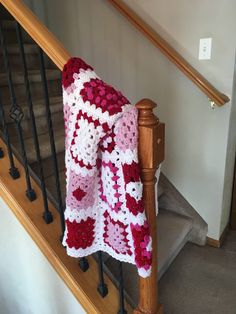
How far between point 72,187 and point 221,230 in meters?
1.40

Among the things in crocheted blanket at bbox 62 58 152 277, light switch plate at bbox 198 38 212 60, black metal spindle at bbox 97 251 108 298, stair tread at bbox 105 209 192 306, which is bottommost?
stair tread at bbox 105 209 192 306

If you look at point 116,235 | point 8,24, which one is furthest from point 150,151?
point 8,24

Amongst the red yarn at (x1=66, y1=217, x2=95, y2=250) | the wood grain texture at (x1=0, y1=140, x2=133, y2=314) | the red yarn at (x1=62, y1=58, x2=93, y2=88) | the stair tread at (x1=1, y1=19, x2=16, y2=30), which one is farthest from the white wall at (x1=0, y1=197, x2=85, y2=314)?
the stair tread at (x1=1, y1=19, x2=16, y2=30)

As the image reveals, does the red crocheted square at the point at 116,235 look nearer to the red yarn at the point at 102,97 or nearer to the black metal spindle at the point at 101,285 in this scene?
the black metal spindle at the point at 101,285

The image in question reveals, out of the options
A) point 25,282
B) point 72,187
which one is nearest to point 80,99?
point 72,187

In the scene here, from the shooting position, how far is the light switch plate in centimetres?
153

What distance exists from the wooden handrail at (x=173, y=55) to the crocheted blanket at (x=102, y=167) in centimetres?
89

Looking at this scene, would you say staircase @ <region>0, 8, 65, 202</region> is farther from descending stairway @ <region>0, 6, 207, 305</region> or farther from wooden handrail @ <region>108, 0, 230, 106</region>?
wooden handrail @ <region>108, 0, 230, 106</region>

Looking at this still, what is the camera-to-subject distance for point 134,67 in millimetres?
1886

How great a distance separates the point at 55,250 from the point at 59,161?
66 cm

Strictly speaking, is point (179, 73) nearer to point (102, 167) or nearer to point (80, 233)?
point (102, 167)

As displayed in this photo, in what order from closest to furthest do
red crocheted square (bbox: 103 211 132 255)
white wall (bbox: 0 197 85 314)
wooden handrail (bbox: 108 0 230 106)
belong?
red crocheted square (bbox: 103 211 132 255) → white wall (bbox: 0 197 85 314) → wooden handrail (bbox: 108 0 230 106)

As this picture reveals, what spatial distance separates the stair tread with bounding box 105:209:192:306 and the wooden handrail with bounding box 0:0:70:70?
35.1 inches

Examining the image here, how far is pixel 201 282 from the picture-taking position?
155 centimetres
